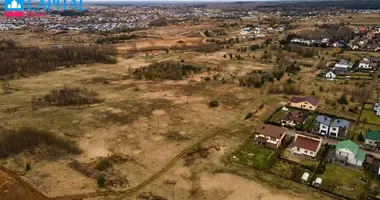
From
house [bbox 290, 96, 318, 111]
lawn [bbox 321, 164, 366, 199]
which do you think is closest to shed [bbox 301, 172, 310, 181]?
lawn [bbox 321, 164, 366, 199]

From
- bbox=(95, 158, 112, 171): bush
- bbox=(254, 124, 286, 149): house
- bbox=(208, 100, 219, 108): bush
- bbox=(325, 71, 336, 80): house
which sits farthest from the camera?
bbox=(325, 71, 336, 80): house

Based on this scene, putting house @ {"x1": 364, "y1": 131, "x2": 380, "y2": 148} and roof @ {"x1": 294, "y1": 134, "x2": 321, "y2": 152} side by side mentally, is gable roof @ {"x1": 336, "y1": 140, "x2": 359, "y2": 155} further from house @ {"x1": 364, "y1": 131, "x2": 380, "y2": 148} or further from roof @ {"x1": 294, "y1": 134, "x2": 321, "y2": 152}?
house @ {"x1": 364, "y1": 131, "x2": 380, "y2": 148}

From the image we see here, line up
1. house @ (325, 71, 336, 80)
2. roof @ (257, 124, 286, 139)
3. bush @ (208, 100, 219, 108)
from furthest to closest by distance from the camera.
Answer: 1. house @ (325, 71, 336, 80)
2. bush @ (208, 100, 219, 108)
3. roof @ (257, 124, 286, 139)

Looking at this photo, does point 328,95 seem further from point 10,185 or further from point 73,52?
point 73,52

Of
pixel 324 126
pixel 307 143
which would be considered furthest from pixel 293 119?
pixel 307 143

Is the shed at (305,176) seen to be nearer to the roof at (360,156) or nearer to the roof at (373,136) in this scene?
the roof at (360,156)

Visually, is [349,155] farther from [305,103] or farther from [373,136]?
[305,103]

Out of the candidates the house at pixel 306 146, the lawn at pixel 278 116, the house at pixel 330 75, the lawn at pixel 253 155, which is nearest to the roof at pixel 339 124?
the house at pixel 306 146
